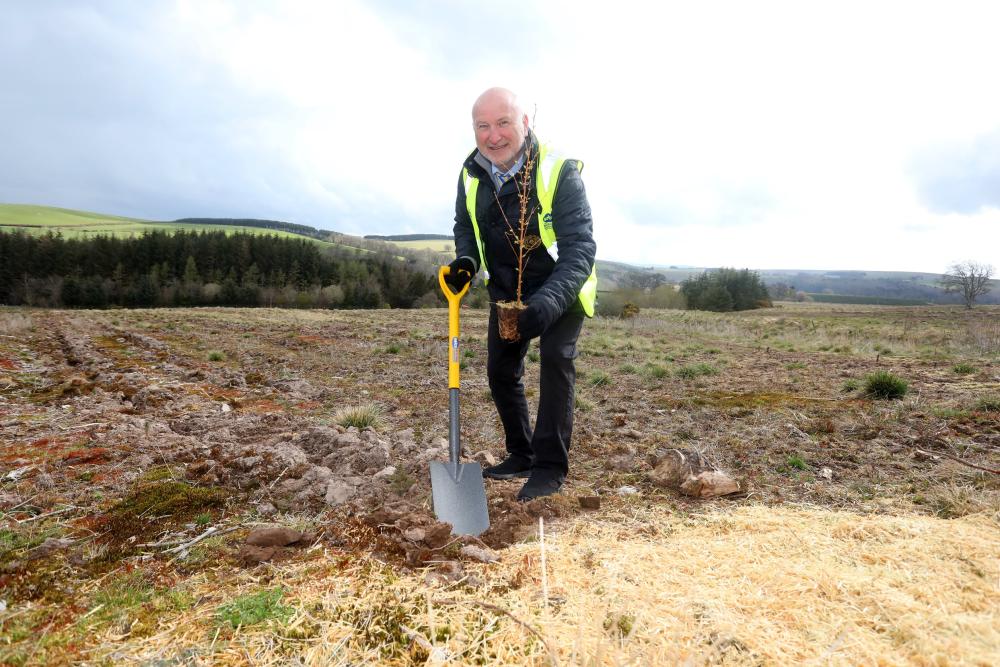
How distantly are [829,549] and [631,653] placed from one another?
1222 mm

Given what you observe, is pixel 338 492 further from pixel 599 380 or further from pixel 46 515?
pixel 599 380

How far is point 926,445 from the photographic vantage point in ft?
14.5

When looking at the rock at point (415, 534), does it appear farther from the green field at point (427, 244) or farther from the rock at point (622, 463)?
the green field at point (427, 244)

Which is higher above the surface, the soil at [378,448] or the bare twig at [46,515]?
the bare twig at [46,515]

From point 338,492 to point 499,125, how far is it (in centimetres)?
240

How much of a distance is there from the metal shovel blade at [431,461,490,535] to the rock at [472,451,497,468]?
932mm

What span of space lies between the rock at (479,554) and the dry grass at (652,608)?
0.16 ft

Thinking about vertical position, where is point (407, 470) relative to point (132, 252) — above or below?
below

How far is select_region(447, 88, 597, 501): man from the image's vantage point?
3.15 m

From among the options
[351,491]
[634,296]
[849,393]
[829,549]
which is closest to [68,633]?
[351,491]

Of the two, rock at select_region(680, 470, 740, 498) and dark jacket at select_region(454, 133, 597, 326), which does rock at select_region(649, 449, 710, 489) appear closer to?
rock at select_region(680, 470, 740, 498)

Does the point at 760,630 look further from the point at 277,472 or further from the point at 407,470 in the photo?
the point at 277,472

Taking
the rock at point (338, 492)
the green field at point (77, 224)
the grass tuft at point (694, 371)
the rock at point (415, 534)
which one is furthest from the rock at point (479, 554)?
the green field at point (77, 224)

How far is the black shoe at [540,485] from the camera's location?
3.17 m
